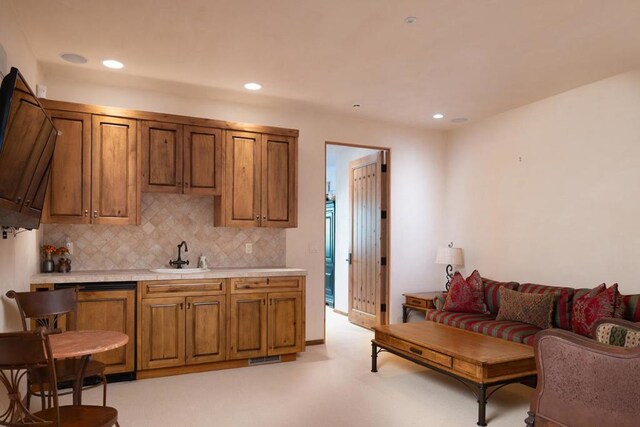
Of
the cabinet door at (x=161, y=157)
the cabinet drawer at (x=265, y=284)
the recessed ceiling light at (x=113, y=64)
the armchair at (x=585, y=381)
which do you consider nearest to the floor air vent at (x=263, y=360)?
the cabinet drawer at (x=265, y=284)

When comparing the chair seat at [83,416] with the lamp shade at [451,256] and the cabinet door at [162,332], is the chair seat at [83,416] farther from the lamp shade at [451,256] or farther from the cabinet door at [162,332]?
the lamp shade at [451,256]

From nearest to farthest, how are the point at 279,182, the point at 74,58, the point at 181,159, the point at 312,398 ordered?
the point at 312,398 → the point at 74,58 → the point at 181,159 → the point at 279,182

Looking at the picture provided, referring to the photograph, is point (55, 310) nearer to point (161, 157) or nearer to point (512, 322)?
point (161, 157)

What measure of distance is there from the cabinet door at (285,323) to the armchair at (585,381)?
2.64m

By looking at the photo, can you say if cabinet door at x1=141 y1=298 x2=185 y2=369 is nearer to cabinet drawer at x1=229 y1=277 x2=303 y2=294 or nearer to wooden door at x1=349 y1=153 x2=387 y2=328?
cabinet drawer at x1=229 y1=277 x2=303 y2=294

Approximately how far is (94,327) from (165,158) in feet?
5.58

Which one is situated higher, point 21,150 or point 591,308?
point 21,150

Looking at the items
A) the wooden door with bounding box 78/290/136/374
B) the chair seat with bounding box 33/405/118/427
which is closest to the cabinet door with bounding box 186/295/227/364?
the wooden door with bounding box 78/290/136/374

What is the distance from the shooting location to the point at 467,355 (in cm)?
346

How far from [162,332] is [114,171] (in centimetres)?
159

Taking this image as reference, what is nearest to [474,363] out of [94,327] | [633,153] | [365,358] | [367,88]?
[365,358]

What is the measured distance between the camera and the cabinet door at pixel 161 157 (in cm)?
434

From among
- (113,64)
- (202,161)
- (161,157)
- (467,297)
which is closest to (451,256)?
(467,297)

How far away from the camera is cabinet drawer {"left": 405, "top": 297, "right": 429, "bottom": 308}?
561 centimetres
